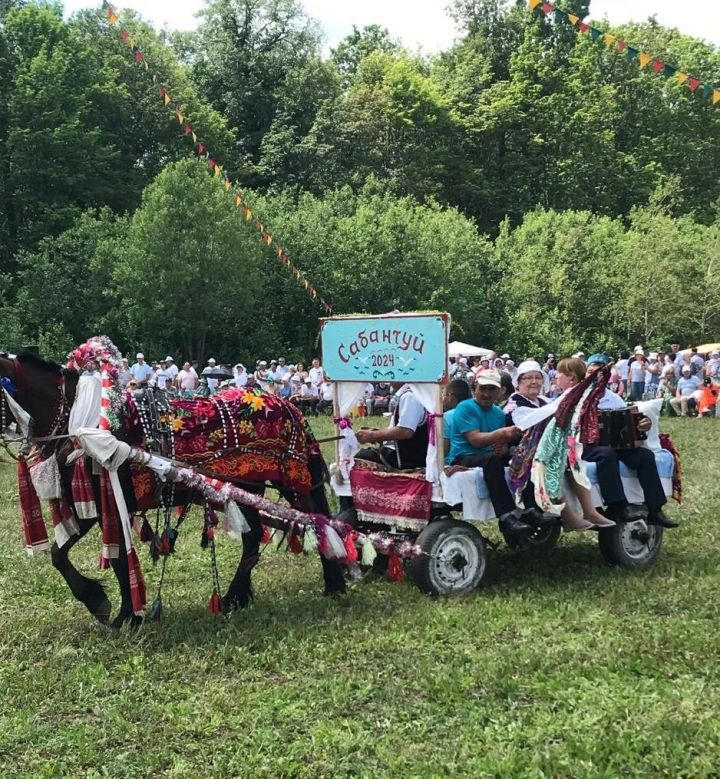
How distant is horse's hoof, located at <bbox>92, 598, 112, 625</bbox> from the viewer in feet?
19.1

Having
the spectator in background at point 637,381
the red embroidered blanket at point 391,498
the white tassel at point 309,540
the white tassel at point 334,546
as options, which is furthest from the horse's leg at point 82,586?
the spectator in background at point 637,381

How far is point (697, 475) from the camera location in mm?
11391

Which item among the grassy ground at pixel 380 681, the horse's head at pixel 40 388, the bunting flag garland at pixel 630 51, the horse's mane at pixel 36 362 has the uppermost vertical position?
the bunting flag garland at pixel 630 51

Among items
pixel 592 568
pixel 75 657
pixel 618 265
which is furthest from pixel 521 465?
pixel 618 265

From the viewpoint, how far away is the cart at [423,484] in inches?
247

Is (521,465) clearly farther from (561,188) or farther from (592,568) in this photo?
(561,188)

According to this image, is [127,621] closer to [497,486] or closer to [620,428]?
[497,486]

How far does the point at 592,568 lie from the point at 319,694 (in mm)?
3162

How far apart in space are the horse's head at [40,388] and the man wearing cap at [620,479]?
13.1 feet

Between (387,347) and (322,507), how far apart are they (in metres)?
1.36

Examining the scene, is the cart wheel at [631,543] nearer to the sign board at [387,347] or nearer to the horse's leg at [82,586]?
the sign board at [387,347]

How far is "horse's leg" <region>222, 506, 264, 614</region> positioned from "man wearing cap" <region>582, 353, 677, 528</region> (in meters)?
2.75

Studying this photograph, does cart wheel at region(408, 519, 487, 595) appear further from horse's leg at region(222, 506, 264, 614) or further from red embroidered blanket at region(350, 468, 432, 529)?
horse's leg at region(222, 506, 264, 614)

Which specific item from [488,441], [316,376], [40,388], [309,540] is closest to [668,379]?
[316,376]
